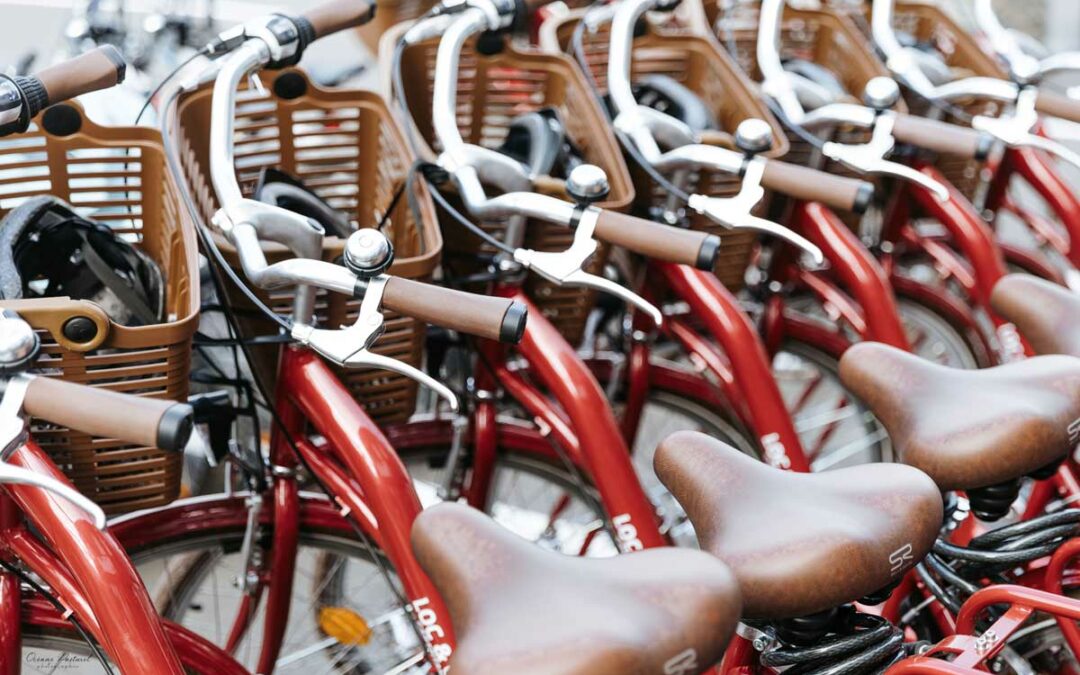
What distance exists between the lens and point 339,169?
104 inches

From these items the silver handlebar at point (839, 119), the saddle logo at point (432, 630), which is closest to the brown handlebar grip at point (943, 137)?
the silver handlebar at point (839, 119)

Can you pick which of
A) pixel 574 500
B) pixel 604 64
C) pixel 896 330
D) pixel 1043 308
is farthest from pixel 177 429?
pixel 604 64

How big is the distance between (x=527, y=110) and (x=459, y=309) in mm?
1262

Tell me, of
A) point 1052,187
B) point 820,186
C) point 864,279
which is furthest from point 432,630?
point 1052,187

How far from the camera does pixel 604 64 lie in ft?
10.7

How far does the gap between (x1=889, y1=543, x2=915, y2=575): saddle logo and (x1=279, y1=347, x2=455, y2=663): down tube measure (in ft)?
2.28

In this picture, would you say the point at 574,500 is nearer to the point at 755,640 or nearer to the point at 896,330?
the point at 896,330

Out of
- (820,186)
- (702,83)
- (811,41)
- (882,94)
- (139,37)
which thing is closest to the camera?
(820,186)

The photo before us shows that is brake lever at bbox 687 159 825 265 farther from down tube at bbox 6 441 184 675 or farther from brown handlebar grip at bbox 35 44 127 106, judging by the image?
down tube at bbox 6 441 184 675

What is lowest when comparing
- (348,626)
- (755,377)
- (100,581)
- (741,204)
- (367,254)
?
(348,626)

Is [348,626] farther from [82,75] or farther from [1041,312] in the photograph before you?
[1041,312]

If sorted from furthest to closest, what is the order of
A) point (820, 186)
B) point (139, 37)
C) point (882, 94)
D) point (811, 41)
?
point (139, 37)
point (811, 41)
point (882, 94)
point (820, 186)

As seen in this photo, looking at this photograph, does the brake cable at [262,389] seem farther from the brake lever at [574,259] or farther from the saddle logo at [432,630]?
the brake lever at [574,259]

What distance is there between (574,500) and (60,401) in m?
1.35
